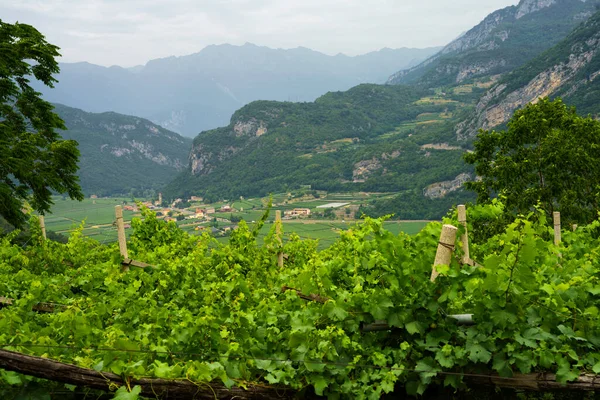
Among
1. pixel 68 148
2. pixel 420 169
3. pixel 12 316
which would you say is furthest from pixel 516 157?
pixel 420 169

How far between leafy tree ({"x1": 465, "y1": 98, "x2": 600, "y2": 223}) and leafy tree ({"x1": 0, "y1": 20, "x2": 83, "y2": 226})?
46.8 feet

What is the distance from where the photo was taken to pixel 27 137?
44.7 ft

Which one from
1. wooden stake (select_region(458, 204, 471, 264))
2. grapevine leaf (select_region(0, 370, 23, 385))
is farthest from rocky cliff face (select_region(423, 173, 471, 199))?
grapevine leaf (select_region(0, 370, 23, 385))

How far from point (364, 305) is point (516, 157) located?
56.6ft

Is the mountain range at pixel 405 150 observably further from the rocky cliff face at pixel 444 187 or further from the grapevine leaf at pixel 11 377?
the grapevine leaf at pixel 11 377

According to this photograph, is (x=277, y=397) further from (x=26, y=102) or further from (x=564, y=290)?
(x=26, y=102)

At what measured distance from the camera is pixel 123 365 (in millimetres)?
3008

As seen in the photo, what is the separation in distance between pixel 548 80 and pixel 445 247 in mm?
147883

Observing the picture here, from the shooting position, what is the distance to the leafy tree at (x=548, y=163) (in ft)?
56.1

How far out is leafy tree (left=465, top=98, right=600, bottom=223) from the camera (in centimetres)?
1709

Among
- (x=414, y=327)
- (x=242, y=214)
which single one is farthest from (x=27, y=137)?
(x=242, y=214)

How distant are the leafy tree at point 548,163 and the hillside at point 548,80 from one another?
325ft

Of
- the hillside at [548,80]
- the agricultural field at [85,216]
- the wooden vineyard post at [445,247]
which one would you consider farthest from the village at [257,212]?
the wooden vineyard post at [445,247]

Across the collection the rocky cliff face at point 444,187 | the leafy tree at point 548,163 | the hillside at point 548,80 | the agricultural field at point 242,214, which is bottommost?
the agricultural field at point 242,214
